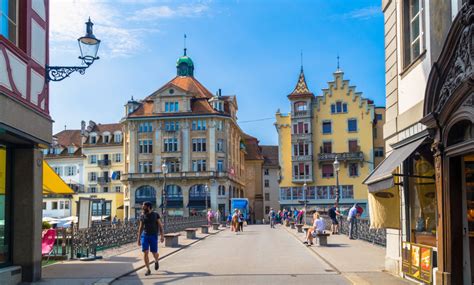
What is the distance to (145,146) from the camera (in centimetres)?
8394

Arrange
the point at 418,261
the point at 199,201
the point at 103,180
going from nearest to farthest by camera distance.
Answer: the point at 418,261 → the point at 199,201 → the point at 103,180

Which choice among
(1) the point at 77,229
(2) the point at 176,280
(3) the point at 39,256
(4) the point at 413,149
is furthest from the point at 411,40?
(1) the point at 77,229

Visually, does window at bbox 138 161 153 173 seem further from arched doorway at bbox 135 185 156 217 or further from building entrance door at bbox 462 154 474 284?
building entrance door at bbox 462 154 474 284

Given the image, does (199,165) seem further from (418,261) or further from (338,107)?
(418,261)

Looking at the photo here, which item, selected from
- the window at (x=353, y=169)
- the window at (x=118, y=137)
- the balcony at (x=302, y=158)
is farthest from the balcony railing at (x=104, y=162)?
the window at (x=353, y=169)

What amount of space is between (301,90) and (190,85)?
20.1m

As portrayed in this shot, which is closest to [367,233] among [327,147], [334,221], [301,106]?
[334,221]

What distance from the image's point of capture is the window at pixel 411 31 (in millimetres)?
12367

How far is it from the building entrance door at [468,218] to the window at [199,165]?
7198 centimetres

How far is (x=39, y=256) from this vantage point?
41.9 ft

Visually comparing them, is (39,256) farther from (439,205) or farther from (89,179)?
(89,179)

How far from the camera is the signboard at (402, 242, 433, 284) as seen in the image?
35.6 feet

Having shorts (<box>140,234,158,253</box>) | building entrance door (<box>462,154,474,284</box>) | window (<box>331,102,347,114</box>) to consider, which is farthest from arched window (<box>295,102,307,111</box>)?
building entrance door (<box>462,154,474,284</box>)

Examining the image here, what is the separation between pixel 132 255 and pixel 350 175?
5690cm
